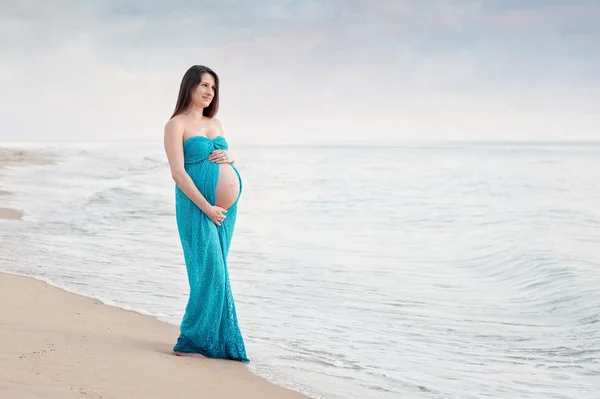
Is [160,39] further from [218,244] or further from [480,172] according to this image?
[218,244]

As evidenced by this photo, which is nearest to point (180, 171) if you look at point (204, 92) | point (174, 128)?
point (174, 128)

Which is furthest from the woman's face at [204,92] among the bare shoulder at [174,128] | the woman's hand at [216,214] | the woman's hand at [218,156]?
the woman's hand at [216,214]

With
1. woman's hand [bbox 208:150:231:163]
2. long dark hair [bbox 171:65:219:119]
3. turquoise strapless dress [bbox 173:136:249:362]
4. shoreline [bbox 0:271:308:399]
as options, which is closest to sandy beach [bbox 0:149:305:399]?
shoreline [bbox 0:271:308:399]

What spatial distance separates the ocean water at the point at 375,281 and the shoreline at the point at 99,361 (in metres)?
0.29

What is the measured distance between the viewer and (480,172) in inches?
1156

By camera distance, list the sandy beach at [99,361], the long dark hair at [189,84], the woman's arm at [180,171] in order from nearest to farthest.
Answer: the sandy beach at [99,361] < the woman's arm at [180,171] < the long dark hair at [189,84]

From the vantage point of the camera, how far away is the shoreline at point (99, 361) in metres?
3.40

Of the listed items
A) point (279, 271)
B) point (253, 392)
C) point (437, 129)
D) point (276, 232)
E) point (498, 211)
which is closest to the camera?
point (253, 392)

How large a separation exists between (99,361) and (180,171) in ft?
3.48

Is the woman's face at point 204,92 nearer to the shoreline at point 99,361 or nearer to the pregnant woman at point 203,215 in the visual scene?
the pregnant woman at point 203,215

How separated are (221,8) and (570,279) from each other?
5469 centimetres

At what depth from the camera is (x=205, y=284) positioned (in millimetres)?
4344

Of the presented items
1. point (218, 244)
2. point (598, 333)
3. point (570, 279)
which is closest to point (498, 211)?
point (570, 279)

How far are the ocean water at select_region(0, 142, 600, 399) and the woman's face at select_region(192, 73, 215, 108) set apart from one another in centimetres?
140
